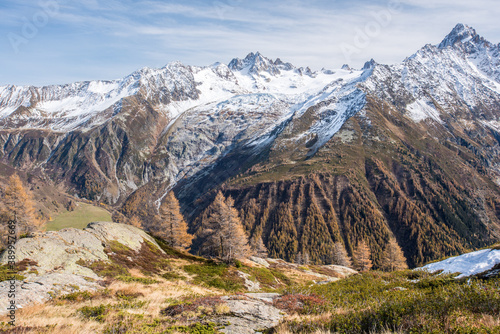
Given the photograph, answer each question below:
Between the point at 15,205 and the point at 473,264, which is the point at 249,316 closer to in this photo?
the point at 473,264

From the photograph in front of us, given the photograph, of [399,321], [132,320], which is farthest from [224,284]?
[399,321]

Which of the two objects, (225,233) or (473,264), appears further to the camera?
(225,233)

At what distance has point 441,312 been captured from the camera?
30.8 ft

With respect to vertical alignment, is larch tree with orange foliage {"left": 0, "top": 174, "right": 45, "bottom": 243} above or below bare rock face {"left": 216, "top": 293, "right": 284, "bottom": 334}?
above

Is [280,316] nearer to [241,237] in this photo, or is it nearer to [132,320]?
[132,320]

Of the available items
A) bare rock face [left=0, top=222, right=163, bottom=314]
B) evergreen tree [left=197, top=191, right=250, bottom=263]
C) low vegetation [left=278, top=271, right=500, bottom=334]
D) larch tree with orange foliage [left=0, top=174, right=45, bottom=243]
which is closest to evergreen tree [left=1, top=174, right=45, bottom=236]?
larch tree with orange foliage [left=0, top=174, right=45, bottom=243]

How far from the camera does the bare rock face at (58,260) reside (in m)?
17.6

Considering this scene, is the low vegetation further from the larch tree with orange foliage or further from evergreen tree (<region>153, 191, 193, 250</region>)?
the larch tree with orange foliage

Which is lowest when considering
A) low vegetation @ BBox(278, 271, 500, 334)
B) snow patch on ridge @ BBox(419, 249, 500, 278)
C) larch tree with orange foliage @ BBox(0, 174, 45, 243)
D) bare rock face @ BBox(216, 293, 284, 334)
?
bare rock face @ BBox(216, 293, 284, 334)

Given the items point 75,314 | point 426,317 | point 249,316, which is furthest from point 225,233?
point 426,317

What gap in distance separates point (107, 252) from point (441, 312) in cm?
3249

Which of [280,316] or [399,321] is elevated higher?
[399,321]

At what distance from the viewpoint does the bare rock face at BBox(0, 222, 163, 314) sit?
1762 centimetres

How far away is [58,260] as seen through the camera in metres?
25.2
